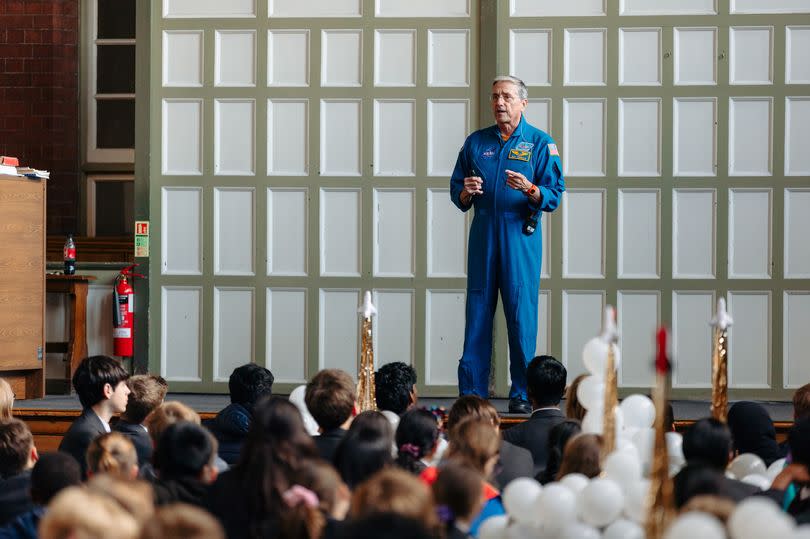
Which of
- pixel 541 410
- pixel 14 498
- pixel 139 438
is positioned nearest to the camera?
pixel 14 498

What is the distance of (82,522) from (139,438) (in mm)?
2298

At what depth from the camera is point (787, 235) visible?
22.7 feet

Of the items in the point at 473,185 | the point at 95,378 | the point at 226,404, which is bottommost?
the point at 226,404

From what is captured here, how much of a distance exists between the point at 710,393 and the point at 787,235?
99 centimetres

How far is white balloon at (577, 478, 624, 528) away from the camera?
282 centimetres

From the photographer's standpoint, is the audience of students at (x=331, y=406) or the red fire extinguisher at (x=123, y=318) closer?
the audience of students at (x=331, y=406)

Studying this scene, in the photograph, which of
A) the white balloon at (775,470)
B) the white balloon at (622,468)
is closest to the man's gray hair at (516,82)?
the white balloon at (775,470)

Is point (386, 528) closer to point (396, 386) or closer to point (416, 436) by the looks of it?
point (416, 436)

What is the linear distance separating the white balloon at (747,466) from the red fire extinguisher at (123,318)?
167 inches

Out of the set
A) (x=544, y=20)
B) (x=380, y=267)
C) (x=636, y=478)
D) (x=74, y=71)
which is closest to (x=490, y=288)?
(x=380, y=267)

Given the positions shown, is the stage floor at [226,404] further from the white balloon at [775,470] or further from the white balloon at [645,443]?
the white balloon at [775,470]

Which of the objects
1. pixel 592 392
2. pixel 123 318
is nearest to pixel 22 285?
pixel 123 318

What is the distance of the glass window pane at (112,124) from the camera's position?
34.0 ft

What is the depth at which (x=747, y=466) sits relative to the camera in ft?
12.5
